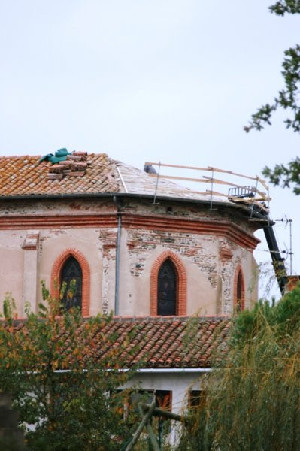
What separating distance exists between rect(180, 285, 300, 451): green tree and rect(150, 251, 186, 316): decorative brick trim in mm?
25041

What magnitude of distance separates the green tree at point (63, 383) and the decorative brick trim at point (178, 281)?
1321 cm

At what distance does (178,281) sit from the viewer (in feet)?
155

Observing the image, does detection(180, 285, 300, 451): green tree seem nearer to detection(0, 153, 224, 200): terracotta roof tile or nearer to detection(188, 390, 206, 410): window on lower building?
detection(188, 390, 206, 410): window on lower building

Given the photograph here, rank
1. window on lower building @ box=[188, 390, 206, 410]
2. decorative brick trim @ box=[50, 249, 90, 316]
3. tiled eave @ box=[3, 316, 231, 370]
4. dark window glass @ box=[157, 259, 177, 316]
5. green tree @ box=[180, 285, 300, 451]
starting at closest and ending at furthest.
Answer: green tree @ box=[180, 285, 300, 451]
window on lower building @ box=[188, 390, 206, 410]
tiled eave @ box=[3, 316, 231, 370]
decorative brick trim @ box=[50, 249, 90, 316]
dark window glass @ box=[157, 259, 177, 316]

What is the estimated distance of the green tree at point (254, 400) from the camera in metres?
20.0

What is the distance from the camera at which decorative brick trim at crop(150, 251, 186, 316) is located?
46719 mm

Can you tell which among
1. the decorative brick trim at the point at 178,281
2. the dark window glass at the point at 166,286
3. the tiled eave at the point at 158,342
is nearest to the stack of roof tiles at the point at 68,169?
the decorative brick trim at the point at 178,281

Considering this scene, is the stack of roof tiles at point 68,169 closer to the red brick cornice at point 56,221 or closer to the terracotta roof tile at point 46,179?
the terracotta roof tile at point 46,179

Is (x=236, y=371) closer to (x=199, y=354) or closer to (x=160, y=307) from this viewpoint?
(x=199, y=354)

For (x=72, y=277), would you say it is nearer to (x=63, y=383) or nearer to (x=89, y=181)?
(x=89, y=181)

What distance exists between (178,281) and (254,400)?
26902 mm

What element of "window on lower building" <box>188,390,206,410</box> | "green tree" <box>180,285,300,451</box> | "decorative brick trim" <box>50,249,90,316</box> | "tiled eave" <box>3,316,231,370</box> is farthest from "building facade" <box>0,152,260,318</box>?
"green tree" <box>180,285,300,451</box>

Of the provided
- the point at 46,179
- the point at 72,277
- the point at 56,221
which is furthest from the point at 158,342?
the point at 46,179

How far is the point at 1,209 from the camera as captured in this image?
1858 inches
